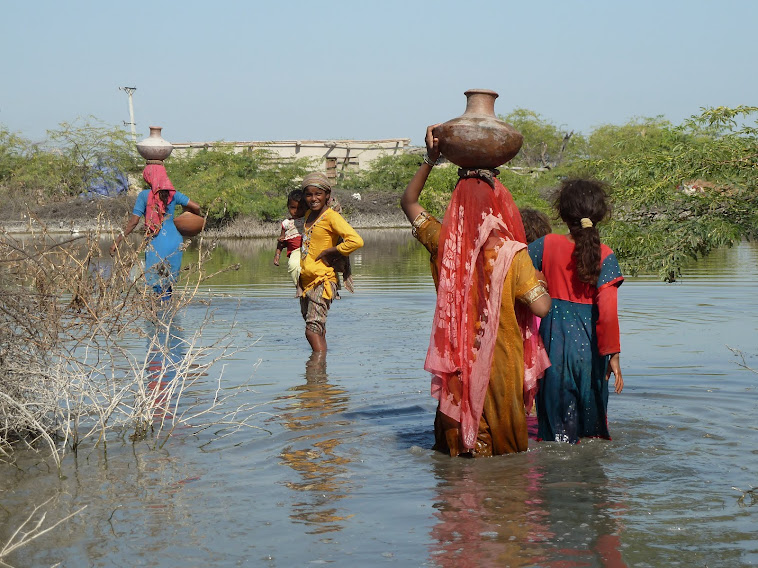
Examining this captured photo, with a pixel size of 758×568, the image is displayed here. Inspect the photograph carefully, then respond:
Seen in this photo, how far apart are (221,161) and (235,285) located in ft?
74.7

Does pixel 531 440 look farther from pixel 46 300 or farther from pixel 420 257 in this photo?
pixel 420 257

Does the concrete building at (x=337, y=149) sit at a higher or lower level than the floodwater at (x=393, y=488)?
higher

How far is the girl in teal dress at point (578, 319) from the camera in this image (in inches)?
221

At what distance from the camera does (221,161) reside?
127 feet

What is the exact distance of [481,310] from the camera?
5301 millimetres

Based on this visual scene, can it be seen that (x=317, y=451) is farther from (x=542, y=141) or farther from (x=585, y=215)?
(x=542, y=141)

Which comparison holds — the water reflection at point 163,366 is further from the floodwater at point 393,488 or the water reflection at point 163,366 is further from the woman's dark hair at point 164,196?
the woman's dark hair at point 164,196

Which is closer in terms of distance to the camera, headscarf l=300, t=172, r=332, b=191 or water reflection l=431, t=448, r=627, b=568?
water reflection l=431, t=448, r=627, b=568

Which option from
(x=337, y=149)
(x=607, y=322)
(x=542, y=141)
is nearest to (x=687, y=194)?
(x=607, y=322)

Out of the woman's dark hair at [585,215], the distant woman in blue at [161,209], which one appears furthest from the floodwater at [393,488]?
the distant woman in blue at [161,209]

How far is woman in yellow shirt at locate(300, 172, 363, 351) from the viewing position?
8.91m

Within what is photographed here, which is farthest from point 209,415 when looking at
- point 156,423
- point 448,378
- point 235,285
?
point 235,285

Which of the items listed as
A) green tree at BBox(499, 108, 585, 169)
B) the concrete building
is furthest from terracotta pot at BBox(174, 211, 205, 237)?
green tree at BBox(499, 108, 585, 169)

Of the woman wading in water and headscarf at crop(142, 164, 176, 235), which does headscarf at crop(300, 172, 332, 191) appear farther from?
the woman wading in water
